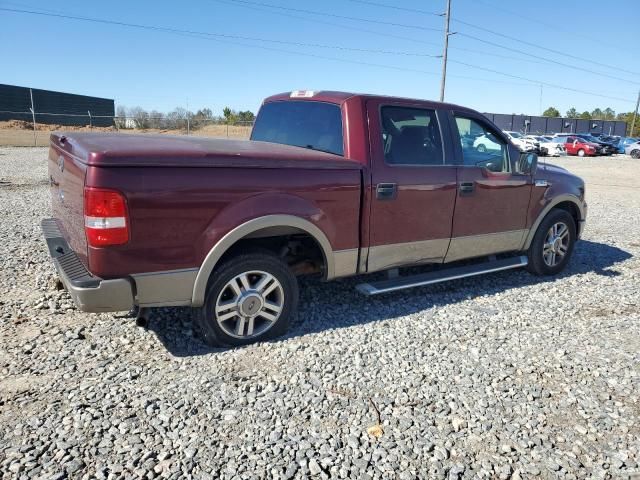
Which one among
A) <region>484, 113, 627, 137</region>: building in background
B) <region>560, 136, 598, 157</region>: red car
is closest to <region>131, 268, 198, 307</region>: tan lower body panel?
<region>560, 136, 598, 157</region>: red car

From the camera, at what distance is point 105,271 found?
3115mm

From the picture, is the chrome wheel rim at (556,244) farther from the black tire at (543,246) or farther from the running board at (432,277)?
the running board at (432,277)

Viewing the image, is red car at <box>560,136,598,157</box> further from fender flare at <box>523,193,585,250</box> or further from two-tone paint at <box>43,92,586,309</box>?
two-tone paint at <box>43,92,586,309</box>

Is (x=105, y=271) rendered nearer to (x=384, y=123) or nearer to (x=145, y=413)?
(x=145, y=413)

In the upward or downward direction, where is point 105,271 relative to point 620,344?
upward

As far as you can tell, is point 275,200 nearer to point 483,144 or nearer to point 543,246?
point 483,144

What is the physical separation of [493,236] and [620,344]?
1616mm

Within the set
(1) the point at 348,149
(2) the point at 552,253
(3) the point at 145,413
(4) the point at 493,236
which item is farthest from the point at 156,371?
(2) the point at 552,253

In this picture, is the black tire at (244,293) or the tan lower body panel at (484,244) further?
the tan lower body panel at (484,244)

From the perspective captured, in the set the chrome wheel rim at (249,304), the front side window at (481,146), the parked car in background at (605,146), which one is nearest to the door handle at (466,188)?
the front side window at (481,146)

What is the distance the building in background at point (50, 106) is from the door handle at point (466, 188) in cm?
3755

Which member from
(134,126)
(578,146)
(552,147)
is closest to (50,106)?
(134,126)

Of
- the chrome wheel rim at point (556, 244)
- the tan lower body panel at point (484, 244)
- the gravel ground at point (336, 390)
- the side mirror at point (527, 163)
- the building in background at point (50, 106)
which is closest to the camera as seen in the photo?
the gravel ground at point (336, 390)

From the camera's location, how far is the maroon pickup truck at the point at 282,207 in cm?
312
